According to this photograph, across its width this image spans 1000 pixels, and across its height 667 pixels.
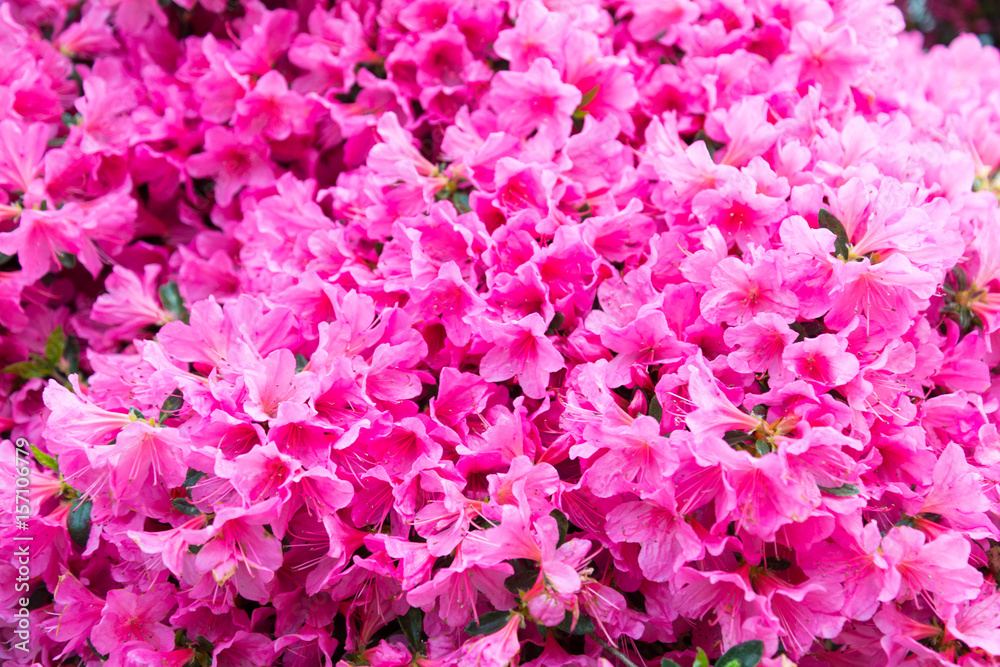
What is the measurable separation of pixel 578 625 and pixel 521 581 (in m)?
0.10

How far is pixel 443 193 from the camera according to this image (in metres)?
1.36

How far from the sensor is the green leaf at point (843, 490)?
97 cm

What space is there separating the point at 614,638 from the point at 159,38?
160cm

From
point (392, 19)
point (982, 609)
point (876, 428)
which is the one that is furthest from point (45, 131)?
point (982, 609)

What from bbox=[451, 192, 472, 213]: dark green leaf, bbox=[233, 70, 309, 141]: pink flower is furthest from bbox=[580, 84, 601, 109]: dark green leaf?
bbox=[233, 70, 309, 141]: pink flower

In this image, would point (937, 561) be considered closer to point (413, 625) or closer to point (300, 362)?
point (413, 625)

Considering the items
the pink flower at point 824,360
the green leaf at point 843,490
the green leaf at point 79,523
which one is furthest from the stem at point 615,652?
the green leaf at point 79,523

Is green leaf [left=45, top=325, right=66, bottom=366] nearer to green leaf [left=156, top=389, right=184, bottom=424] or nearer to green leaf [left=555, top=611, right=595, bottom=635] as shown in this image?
green leaf [left=156, top=389, right=184, bottom=424]

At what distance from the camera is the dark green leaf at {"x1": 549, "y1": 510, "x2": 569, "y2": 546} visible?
103 cm

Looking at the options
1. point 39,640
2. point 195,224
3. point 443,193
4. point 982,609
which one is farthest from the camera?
point 195,224

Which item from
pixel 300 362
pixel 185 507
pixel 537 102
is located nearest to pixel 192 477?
pixel 185 507

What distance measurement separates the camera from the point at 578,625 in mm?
1005

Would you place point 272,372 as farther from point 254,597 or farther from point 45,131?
point 45,131

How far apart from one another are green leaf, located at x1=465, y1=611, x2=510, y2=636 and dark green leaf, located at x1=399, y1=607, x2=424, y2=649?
9 centimetres
